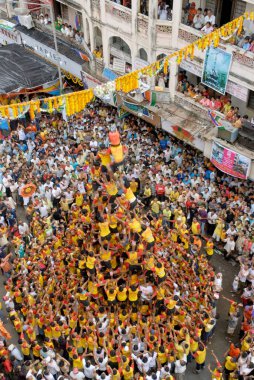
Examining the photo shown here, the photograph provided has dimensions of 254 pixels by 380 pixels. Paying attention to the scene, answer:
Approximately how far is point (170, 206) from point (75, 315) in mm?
6688

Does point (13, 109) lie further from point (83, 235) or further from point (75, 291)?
point (75, 291)

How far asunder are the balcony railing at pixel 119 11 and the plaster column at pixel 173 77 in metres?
3.24

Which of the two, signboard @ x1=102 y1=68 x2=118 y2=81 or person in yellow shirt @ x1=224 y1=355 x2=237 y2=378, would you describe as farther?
signboard @ x1=102 y1=68 x2=118 y2=81

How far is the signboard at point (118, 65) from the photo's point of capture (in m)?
26.2

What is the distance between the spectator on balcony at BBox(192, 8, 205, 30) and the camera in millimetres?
21109

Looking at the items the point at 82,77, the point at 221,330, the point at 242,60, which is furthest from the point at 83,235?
the point at 82,77

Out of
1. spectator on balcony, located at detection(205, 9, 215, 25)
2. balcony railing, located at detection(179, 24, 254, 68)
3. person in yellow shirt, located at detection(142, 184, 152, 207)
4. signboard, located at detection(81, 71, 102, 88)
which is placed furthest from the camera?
signboard, located at detection(81, 71, 102, 88)

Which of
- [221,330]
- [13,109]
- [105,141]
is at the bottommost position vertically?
[221,330]

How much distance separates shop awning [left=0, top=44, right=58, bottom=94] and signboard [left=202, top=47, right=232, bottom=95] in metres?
11.0

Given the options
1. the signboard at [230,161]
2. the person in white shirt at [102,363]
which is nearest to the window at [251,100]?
the signboard at [230,161]

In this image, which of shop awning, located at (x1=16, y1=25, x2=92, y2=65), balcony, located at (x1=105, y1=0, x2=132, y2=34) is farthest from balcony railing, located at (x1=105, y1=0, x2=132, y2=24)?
shop awning, located at (x1=16, y1=25, x2=92, y2=65)

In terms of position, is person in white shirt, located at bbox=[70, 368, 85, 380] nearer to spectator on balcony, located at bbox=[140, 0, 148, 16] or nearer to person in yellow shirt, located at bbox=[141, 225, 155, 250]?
person in yellow shirt, located at bbox=[141, 225, 155, 250]

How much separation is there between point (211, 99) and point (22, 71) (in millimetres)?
12469

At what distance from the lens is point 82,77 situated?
92.2ft
